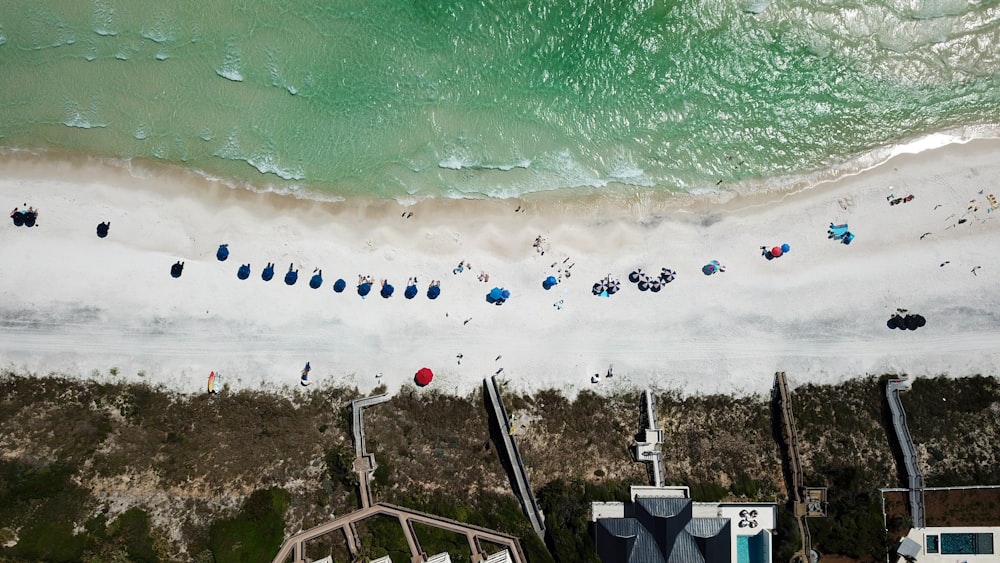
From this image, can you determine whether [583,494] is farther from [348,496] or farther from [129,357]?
[129,357]

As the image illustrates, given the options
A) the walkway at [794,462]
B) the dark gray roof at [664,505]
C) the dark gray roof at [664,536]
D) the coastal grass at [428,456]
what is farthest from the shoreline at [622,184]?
the dark gray roof at [664,536]

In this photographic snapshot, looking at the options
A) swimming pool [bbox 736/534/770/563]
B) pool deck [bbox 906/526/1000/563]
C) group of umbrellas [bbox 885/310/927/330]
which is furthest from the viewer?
group of umbrellas [bbox 885/310/927/330]

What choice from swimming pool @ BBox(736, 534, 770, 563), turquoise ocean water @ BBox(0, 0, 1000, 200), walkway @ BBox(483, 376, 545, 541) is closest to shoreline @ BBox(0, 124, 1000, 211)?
turquoise ocean water @ BBox(0, 0, 1000, 200)

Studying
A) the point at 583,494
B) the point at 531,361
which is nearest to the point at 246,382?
the point at 531,361

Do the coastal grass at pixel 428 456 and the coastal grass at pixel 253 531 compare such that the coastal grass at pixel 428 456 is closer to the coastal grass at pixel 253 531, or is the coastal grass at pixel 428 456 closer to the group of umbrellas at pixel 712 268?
the coastal grass at pixel 253 531

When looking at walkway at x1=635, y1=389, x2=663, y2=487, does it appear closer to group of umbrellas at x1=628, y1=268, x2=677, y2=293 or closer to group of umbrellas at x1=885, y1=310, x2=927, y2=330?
group of umbrellas at x1=628, y1=268, x2=677, y2=293

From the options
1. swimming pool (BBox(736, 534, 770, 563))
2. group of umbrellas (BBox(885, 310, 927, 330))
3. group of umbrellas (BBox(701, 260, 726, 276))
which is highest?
group of umbrellas (BBox(701, 260, 726, 276))

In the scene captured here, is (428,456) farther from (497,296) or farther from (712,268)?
(712,268)

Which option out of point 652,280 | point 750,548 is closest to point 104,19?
point 652,280
